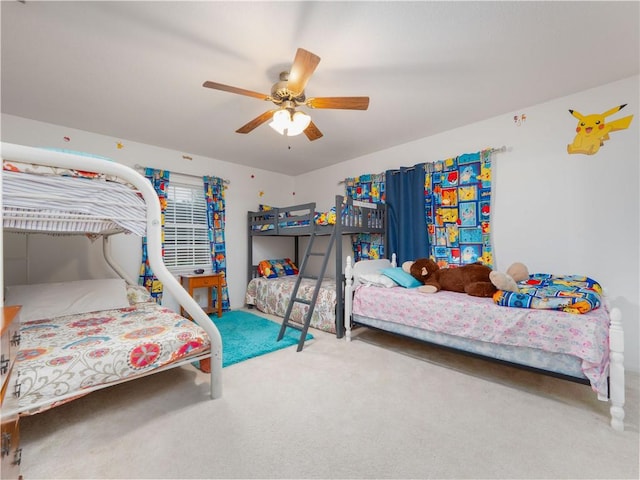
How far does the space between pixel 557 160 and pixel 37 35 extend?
414cm

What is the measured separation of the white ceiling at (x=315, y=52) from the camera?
1.68 metres

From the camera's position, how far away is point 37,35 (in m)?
1.83

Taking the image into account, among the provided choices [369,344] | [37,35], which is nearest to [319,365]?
[369,344]

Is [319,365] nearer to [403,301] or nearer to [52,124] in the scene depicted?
[403,301]

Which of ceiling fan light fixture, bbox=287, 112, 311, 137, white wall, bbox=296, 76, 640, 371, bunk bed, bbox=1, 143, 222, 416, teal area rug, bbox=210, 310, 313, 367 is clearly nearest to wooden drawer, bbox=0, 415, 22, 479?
bunk bed, bbox=1, 143, 222, 416

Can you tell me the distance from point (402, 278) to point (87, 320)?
276cm

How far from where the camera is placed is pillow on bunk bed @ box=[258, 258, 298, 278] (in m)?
4.58

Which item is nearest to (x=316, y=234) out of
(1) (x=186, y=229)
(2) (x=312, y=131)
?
(2) (x=312, y=131)

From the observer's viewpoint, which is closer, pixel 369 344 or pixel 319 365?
pixel 319 365

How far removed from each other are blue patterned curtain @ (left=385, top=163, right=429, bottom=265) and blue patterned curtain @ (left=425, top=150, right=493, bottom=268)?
81 millimetres

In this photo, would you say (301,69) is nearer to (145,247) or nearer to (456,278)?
(456,278)

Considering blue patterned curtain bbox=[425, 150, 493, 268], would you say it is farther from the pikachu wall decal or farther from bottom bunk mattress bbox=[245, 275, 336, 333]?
bottom bunk mattress bbox=[245, 275, 336, 333]

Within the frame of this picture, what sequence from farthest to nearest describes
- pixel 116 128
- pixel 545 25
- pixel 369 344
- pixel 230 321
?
pixel 230 321, pixel 116 128, pixel 369 344, pixel 545 25

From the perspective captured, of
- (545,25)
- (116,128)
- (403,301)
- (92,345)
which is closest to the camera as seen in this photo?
(92,345)
